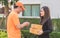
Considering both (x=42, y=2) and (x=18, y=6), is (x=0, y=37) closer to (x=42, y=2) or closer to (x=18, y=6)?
(x=18, y=6)

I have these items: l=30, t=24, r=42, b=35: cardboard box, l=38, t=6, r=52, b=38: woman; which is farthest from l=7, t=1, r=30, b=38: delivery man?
l=38, t=6, r=52, b=38: woman

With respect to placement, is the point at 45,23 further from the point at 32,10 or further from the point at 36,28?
the point at 32,10

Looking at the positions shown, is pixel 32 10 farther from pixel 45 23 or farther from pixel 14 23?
pixel 14 23

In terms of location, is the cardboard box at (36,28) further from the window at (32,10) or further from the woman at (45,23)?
the window at (32,10)

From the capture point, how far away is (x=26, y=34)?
1055 cm

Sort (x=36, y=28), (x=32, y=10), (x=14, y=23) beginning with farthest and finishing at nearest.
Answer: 1. (x=32, y=10)
2. (x=36, y=28)
3. (x=14, y=23)

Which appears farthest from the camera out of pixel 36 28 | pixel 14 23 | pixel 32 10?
pixel 32 10

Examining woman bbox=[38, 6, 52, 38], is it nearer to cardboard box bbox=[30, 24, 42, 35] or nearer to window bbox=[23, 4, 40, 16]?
cardboard box bbox=[30, 24, 42, 35]

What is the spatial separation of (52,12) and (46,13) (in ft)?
40.5

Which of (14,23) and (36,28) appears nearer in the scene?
(14,23)

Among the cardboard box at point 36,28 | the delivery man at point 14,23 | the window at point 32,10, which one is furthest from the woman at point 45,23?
the window at point 32,10

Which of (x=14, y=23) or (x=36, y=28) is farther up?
(x=14, y=23)

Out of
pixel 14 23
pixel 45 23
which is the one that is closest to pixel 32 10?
pixel 45 23

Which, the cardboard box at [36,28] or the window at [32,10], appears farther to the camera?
the window at [32,10]
